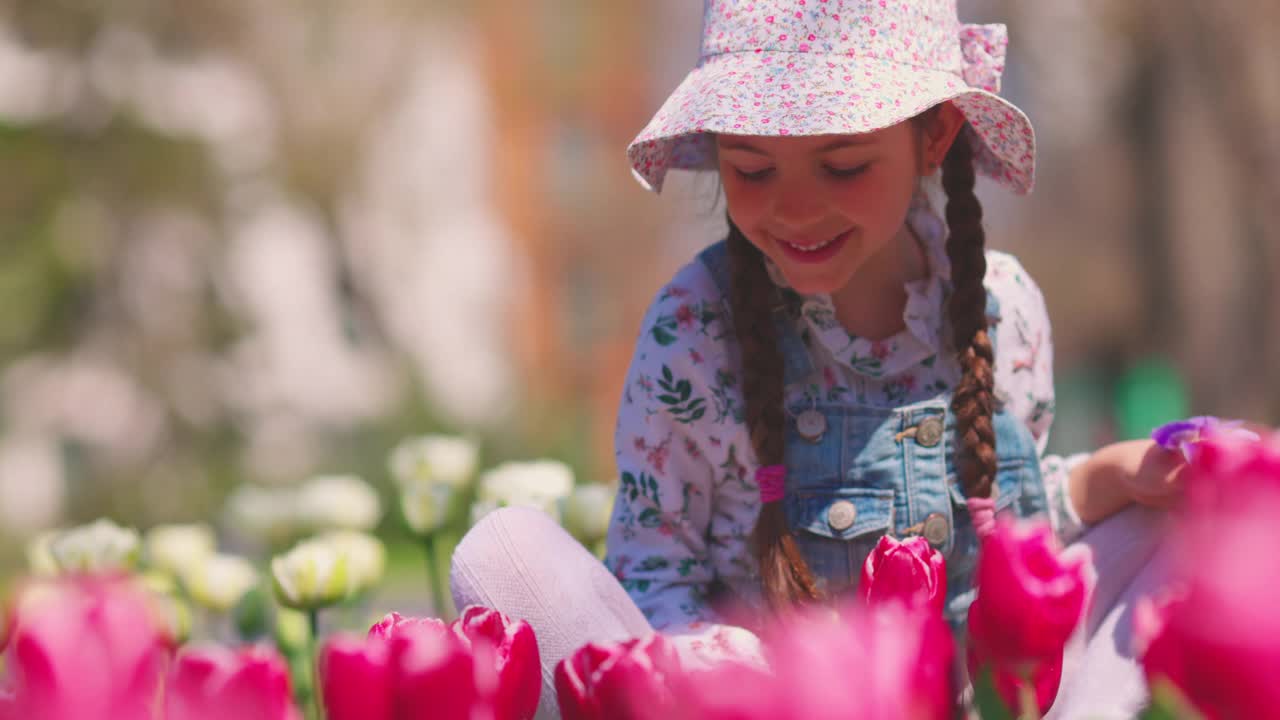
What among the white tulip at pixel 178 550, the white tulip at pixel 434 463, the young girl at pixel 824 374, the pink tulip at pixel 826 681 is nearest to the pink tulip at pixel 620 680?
the pink tulip at pixel 826 681

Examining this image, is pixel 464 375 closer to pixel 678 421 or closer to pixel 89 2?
pixel 89 2

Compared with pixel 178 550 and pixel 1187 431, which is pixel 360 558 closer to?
pixel 178 550

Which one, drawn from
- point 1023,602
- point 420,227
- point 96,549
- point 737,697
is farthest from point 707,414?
point 420,227

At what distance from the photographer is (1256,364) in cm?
688


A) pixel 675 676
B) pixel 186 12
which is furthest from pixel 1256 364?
pixel 186 12

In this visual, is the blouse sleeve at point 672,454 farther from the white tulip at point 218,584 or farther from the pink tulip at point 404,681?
the pink tulip at point 404,681

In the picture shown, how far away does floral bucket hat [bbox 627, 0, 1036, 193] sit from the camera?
4.95 ft

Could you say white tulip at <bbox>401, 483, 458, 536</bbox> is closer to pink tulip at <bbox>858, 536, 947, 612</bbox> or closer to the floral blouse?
the floral blouse

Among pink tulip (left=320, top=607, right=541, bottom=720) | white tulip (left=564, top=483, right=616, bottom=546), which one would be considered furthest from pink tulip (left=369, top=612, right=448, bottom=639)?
white tulip (left=564, top=483, right=616, bottom=546)

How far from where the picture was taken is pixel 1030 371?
1.90 metres

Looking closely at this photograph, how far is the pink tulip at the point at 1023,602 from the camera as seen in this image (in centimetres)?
82

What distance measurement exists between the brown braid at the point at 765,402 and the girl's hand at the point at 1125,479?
408 mm

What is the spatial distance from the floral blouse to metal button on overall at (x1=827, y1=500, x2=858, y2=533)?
4.8 inches

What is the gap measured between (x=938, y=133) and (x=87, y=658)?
140 cm
